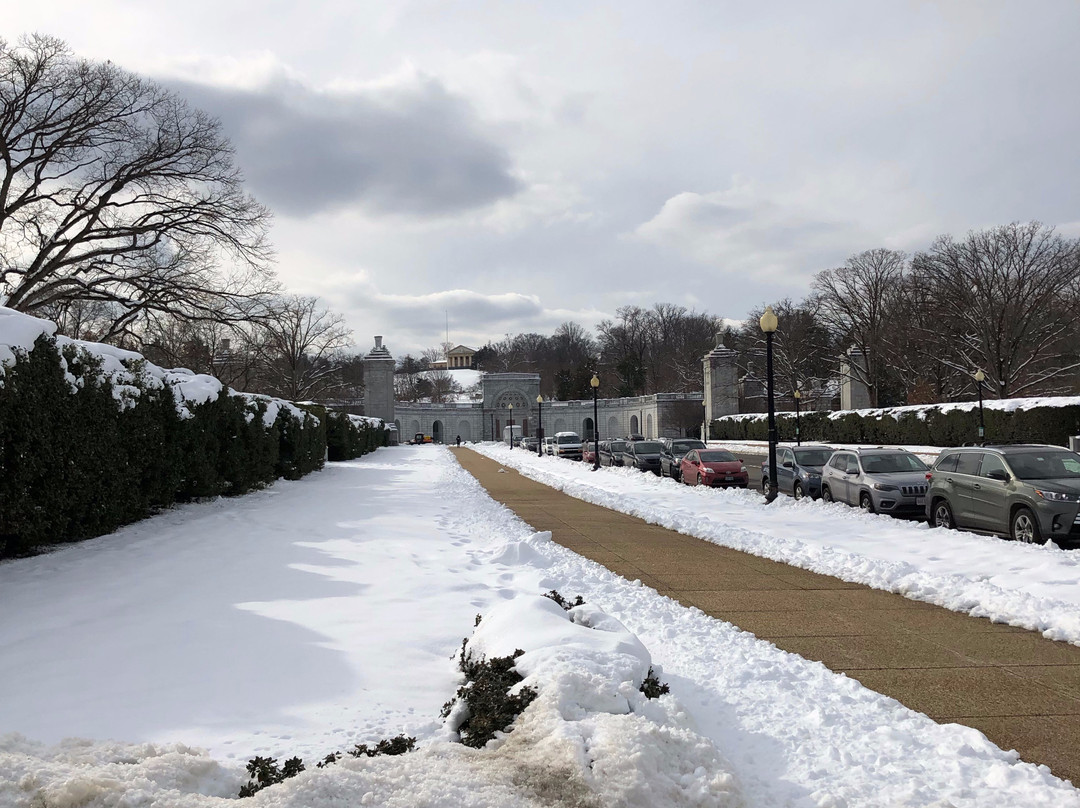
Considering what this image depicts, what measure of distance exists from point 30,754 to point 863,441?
1709 inches

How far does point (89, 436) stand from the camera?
9961 millimetres

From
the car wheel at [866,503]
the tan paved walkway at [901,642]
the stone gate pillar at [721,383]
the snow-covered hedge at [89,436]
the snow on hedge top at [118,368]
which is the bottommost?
the tan paved walkway at [901,642]

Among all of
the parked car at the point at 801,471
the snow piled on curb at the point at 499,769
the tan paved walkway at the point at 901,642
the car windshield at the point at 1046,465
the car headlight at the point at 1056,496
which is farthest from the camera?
the parked car at the point at 801,471

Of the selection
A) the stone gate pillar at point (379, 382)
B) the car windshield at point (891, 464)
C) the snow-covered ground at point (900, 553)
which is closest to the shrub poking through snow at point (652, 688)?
the snow-covered ground at point (900, 553)

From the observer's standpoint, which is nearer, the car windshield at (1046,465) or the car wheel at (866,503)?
the car windshield at (1046,465)

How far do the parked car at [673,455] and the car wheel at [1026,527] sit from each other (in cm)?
1597

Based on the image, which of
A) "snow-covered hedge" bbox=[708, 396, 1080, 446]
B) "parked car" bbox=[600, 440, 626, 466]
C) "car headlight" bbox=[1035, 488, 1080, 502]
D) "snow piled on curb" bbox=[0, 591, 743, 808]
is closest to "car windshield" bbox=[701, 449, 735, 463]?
"parked car" bbox=[600, 440, 626, 466]

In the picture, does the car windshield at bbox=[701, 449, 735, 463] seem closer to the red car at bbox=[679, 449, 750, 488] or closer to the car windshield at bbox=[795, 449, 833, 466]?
the red car at bbox=[679, 449, 750, 488]

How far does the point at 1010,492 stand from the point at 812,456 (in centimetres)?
921

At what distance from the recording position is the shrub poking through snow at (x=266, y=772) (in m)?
3.52

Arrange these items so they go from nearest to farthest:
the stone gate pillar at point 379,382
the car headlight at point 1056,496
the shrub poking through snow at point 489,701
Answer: the shrub poking through snow at point 489,701
the car headlight at point 1056,496
the stone gate pillar at point 379,382

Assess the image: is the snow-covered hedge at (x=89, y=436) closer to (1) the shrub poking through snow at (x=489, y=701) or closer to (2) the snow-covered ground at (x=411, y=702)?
(2) the snow-covered ground at (x=411, y=702)

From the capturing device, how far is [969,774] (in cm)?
394

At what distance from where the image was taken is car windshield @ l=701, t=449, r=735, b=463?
2420cm
